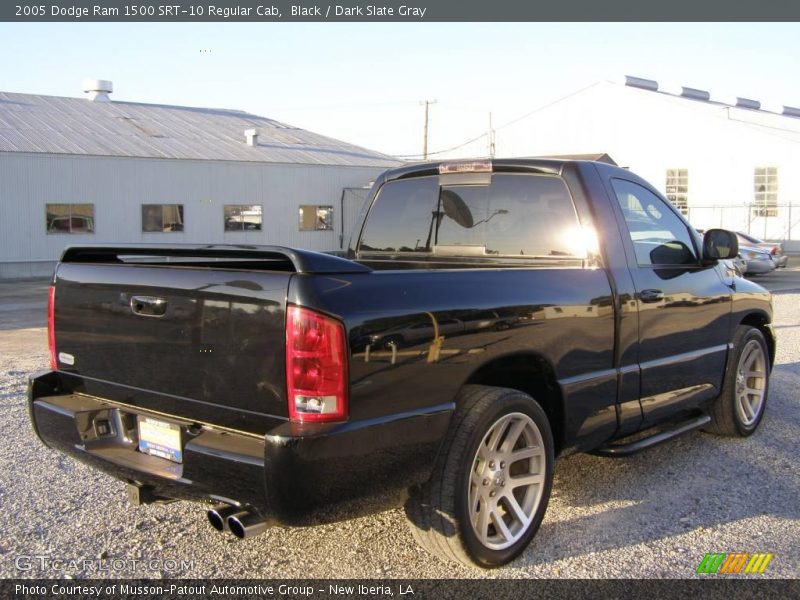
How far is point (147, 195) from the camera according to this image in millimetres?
28391

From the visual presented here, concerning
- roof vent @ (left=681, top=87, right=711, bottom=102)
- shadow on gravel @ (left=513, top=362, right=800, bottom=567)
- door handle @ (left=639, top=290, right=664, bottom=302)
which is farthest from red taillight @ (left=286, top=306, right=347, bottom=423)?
roof vent @ (left=681, top=87, right=711, bottom=102)

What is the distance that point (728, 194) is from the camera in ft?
119

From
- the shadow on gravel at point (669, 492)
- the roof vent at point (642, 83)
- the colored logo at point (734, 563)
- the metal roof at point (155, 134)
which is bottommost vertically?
the colored logo at point (734, 563)

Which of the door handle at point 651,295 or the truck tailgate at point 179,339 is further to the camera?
the door handle at point 651,295

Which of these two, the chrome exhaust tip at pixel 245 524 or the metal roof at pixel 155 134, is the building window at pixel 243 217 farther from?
the chrome exhaust tip at pixel 245 524

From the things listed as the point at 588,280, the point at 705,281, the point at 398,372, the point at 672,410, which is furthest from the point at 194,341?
the point at 705,281

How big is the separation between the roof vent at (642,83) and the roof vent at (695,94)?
544 centimetres

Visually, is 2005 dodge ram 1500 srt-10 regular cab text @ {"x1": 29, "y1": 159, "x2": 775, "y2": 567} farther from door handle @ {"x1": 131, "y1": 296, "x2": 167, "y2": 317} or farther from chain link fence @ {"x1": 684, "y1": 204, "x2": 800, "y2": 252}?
chain link fence @ {"x1": 684, "y1": 204, "x2": 800, "y2": 252}

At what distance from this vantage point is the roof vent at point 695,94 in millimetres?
48375

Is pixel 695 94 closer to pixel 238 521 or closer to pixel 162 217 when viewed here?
pixel 162 217

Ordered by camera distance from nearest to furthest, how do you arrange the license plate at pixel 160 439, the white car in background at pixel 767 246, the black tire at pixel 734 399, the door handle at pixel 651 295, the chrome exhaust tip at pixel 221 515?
the chrome exhaust tip at pixel 221 515 → the license plate at pixel 160 439 → the door handle at pixel 651 295 → the black tire at pixel 734 399 → the white car in background at pixel 767 246

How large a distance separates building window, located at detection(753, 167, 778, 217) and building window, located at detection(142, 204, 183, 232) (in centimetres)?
2432

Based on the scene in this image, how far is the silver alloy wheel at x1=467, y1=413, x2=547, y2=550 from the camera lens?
3705 mm

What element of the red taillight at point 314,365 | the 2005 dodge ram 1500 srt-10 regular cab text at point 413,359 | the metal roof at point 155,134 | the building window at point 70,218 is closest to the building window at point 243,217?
the metal roof at point 155,134
